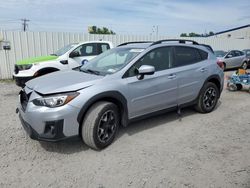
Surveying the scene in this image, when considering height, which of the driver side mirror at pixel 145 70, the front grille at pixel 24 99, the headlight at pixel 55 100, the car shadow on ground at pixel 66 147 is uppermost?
the driver side mirror at pixel 145 70

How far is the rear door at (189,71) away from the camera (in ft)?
15.7

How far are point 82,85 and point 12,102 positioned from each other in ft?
13.0

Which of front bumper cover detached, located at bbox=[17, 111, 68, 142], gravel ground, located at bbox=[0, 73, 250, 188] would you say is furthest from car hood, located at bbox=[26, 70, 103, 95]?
gravel ground, located at bbox=[0, 73, 250, 188]

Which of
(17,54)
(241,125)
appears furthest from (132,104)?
(17,54)

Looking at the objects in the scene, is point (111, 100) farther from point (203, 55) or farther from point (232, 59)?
point (232, 59)

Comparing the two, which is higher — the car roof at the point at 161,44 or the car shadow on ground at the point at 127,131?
the car roof at the point at 161,44

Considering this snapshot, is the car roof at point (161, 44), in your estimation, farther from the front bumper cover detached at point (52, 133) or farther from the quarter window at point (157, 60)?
the front bumper cover detached at point (52, 133)

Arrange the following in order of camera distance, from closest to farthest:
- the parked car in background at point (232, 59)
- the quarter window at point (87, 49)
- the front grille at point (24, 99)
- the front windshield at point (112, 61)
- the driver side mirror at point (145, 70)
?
the front grille at point (24, 99), the driver side mirror at point (145, 70), the front windshield at point (112, 61), the quarter window at point (87, 49), the parked car in background at point (232, 59)

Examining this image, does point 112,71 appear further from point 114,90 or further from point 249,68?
point 249,68

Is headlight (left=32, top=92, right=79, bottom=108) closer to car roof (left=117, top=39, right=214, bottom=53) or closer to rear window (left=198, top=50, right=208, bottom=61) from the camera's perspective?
car roof (left=117, top=39, right=214, bottom=53)

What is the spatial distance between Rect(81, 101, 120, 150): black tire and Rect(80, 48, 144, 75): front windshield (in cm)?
65

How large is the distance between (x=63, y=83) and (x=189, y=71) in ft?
8.67

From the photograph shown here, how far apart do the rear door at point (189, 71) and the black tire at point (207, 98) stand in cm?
18

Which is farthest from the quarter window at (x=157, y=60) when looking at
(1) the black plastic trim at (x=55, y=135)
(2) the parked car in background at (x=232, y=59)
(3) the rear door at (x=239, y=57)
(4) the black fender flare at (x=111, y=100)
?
(3) the rear door at (x=239, y=57)
